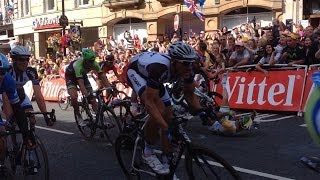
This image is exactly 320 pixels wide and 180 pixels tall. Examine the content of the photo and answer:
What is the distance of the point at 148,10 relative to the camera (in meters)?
27.5

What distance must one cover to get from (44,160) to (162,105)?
148cm

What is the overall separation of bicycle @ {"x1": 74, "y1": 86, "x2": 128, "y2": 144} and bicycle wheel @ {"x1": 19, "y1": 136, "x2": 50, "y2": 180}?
2309 millimetres

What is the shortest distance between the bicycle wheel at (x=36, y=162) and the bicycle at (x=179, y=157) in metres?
0.83

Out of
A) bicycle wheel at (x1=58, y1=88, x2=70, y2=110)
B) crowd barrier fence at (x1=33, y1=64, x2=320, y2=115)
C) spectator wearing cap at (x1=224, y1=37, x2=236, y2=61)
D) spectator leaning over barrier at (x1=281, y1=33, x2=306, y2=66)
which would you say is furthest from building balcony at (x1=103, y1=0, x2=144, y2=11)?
spectator leaning over barrier at (x1=281, y1=33, x2=306, y2=66)

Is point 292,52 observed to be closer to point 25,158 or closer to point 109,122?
point 109,122

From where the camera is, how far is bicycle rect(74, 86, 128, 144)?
780 centimetres

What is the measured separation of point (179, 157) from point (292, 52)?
727 cm

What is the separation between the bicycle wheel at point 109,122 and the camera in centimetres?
774

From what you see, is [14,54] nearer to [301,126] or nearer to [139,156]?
[139,156]

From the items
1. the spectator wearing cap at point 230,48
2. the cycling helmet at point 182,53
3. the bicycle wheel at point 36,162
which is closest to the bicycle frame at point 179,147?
the cycling helmet at point 182,53

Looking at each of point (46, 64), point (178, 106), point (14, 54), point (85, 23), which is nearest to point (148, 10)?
point (85, 23)

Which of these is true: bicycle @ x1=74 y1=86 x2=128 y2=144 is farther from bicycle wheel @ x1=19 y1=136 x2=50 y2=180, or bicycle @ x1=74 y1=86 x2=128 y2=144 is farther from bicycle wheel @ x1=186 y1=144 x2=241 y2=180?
bicycle wheel @ x1=186 y1=144 x2=241 y2=180

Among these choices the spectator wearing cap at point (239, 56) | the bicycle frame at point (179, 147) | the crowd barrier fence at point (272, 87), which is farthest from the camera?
the spectator wearing cap at point (239, 56)

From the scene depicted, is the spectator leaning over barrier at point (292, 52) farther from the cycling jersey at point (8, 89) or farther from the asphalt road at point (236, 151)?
the cycling jersey at point (8, 89)
